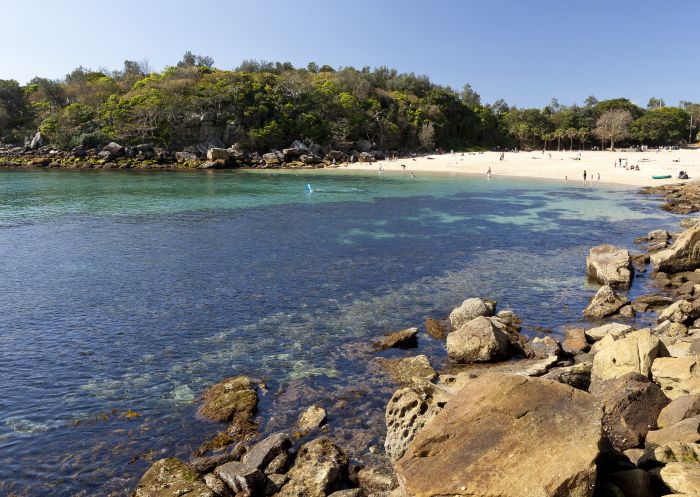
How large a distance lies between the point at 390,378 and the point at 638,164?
88814mm

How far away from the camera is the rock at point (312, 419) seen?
1238 cm

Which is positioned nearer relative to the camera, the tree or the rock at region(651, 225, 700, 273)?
the rock at region(651, 225, 700, 273)

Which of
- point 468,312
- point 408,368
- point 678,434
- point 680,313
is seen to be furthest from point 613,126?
point 678,434

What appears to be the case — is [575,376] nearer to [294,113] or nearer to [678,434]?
[678,434]

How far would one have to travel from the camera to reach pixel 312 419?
41.1 ft

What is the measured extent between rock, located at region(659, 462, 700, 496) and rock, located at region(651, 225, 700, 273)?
20.7 metres

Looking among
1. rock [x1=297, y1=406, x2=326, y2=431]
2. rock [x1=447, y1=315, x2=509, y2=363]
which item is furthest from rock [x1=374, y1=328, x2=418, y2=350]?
rock [x1=297, y1=406, x2=326, y2=431]

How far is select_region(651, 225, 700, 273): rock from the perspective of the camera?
81.6 ft

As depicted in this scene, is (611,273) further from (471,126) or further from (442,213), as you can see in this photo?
(471,126)

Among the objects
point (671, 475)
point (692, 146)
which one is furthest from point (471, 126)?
point (671, 475)

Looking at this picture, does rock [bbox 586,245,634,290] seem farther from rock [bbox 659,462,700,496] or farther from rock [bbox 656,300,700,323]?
rock [bbox 659,462,700,496]

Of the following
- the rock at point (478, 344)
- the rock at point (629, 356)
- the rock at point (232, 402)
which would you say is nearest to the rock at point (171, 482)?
the rock at point (232, 402)

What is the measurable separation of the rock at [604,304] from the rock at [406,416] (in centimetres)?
1163

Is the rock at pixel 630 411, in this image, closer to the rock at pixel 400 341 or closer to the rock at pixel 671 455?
the rock at pixel 671 455
